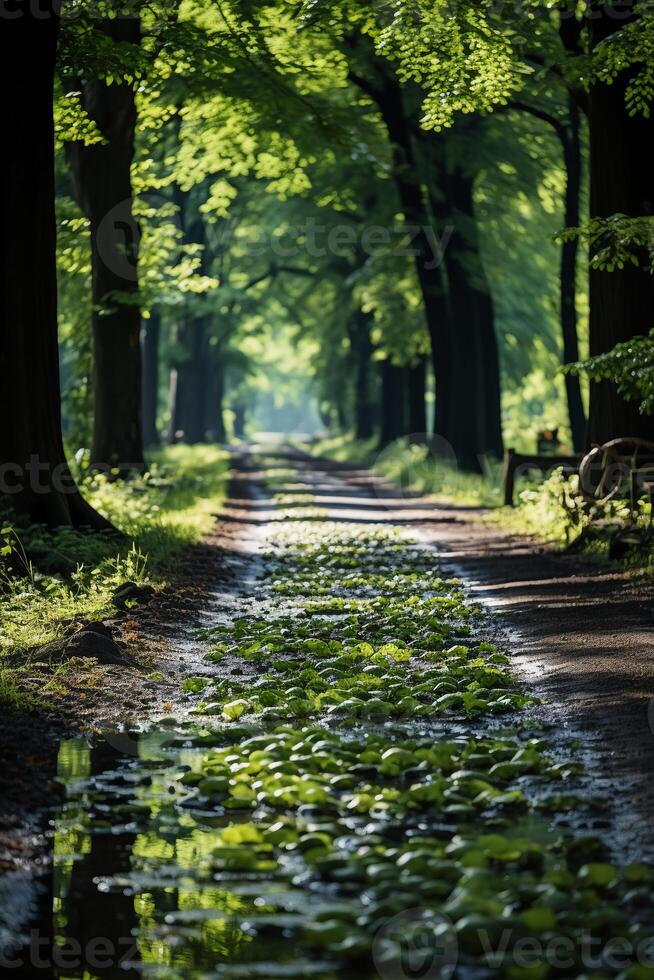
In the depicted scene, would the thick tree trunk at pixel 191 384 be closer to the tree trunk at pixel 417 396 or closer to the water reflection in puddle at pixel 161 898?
the tree trunk at pixel 417 396

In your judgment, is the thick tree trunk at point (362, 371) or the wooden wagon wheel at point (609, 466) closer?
the wooden wagon wheel at point (609, 466)

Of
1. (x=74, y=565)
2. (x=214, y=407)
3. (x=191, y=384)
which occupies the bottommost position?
(x=74, y=565)

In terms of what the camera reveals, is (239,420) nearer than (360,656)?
No

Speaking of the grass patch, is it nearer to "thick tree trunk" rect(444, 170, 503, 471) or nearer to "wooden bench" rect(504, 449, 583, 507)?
"wooden bench" rect(504, 449, 583, 507)

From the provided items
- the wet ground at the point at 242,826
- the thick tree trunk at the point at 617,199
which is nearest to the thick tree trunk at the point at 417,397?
the thick tree trunk at the point at 617,199

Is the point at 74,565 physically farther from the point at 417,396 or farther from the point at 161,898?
the point at 417,396

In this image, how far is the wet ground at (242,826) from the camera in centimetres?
417

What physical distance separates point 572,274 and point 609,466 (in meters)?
13.7

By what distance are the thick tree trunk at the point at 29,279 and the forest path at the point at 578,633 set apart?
14.4ft

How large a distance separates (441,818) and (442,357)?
26457 mm

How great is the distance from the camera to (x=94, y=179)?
21.1 metres

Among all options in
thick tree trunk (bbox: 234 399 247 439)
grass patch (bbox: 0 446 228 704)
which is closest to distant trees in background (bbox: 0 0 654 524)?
grass patch (bbox: 0 446 228 704)

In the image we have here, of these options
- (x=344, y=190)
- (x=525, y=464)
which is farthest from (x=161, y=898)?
(x=344, y=190)

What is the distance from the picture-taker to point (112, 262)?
70.2 feet
